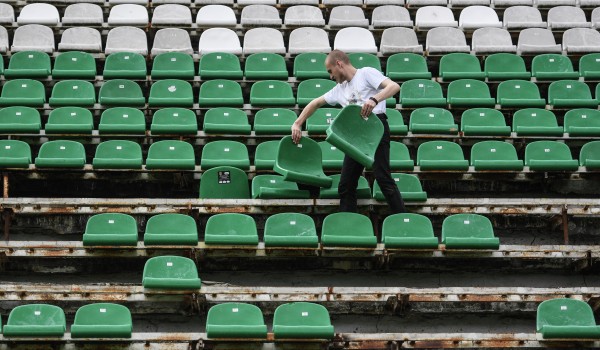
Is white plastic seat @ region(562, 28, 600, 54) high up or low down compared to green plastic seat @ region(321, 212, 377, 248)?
up

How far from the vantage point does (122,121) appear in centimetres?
1258

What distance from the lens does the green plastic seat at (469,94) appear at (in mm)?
13258

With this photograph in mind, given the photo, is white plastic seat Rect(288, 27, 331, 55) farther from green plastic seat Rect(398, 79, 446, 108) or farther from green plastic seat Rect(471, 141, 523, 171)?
green plastic seat Rect(471, 141, 523, 171)

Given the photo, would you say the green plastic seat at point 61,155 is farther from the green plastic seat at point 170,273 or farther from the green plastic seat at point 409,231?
the green plastic seat at point 409,231

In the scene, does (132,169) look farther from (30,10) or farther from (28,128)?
(30,10)

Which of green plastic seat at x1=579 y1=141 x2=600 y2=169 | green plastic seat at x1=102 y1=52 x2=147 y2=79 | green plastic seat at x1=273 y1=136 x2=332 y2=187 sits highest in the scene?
green plastic seat at x1=102 y1=52 x2=147 y2=79

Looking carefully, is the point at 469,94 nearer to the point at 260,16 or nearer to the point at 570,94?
the point at 570,94

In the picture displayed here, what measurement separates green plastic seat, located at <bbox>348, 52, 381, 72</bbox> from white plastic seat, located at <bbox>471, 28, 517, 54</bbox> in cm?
136

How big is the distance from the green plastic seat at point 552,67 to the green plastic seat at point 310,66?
2.43 meters

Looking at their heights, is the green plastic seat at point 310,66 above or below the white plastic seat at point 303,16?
below

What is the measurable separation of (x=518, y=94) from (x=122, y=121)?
4.33m

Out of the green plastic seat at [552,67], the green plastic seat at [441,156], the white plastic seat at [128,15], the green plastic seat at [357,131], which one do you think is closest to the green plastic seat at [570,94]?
the green plastic seat at [552,67]

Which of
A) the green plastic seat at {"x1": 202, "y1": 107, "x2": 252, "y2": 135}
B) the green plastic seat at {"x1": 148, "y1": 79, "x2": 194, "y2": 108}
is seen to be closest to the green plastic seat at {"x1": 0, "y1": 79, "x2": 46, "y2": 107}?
the green plastic seat at {"x1": 148, "y1": 79, "x2": 194, "y2": 108}

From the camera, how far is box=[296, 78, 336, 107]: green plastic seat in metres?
13.2
